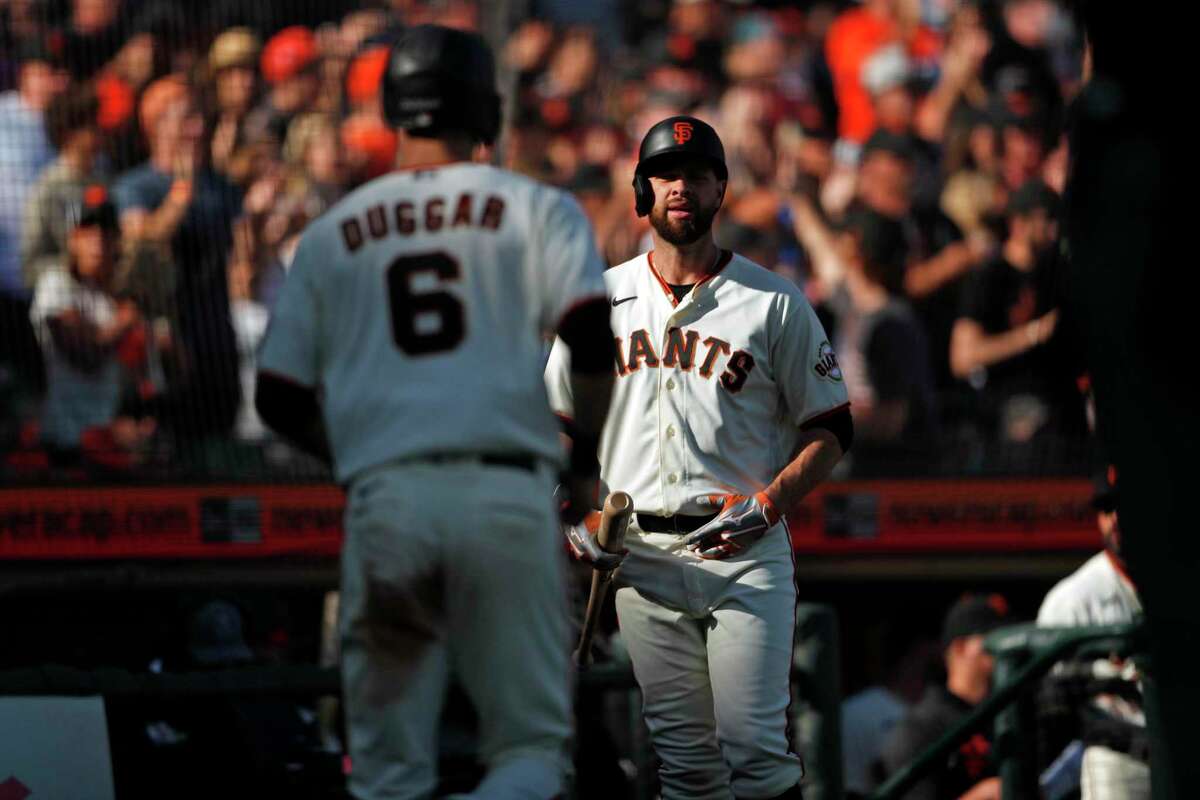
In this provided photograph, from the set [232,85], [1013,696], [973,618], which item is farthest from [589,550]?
[232,85]

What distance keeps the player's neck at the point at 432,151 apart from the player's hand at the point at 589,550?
131 centimetres

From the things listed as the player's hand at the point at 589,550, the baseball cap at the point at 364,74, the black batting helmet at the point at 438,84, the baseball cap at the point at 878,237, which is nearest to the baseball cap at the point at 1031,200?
the baseball cap at the point at 878,237

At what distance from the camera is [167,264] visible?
28.6 feet

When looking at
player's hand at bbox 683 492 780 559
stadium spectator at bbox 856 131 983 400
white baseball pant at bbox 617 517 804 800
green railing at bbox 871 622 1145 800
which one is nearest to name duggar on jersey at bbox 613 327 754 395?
player's hand at bbox 683 492 780 559

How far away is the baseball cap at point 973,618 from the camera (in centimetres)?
818

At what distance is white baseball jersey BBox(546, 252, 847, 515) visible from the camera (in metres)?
5.46

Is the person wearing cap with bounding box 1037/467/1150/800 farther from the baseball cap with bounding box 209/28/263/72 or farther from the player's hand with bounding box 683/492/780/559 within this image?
the baseball cap with bounding box 209/28/263/72

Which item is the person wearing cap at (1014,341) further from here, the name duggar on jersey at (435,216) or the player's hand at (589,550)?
the name duggar on jersey at (435,216)

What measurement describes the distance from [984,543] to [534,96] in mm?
3422

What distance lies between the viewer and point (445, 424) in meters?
3.99

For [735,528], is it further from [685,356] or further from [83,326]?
[83,326]

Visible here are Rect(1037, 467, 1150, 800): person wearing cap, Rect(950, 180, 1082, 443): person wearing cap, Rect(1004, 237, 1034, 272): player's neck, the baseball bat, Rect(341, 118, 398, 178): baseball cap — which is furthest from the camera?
Rect(1004, 237, 1034, 272): player's neck

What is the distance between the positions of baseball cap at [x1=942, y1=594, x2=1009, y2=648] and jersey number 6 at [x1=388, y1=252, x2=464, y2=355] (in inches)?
185

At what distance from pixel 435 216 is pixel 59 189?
5015mm
